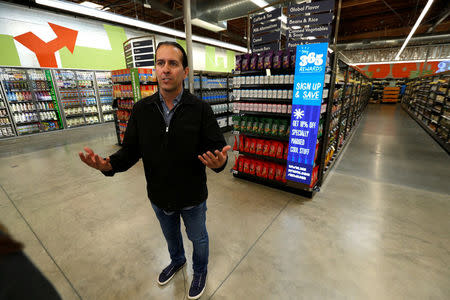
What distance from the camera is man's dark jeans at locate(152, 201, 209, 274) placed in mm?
1618

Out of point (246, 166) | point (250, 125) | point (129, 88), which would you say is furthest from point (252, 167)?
point (129, 88)

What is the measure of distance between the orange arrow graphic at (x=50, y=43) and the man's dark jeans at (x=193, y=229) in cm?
923

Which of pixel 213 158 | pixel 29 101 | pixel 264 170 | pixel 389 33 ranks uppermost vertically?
pixel 389 33

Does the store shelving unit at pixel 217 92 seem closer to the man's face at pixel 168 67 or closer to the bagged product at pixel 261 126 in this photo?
the bagged product at pixel 261 126

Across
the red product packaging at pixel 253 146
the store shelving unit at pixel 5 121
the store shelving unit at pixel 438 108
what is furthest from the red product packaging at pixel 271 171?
the store shelving unit at pixel 5 121

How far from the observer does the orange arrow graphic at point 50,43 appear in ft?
23.3

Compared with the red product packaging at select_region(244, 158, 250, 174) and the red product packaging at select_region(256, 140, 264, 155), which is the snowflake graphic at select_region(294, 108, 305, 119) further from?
the red product packaging at select_region(244, 158, 250, 174)

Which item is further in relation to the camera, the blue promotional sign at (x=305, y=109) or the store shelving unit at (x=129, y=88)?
the store shelving unit at (x=129, y=88)

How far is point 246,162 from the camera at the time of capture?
395 cm

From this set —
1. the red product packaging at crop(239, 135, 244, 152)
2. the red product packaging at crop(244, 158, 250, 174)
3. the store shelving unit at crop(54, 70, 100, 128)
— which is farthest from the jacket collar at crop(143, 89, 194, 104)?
the store shelving unit at crop(54, 70, 100, 128)

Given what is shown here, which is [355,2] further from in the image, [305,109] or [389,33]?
[305,109]

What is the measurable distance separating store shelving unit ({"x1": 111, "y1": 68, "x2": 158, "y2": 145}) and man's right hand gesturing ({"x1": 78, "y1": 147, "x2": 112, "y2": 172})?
14.1 feet

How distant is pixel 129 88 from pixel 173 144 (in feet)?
16.6

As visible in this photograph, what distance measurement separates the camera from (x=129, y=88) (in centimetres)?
560
